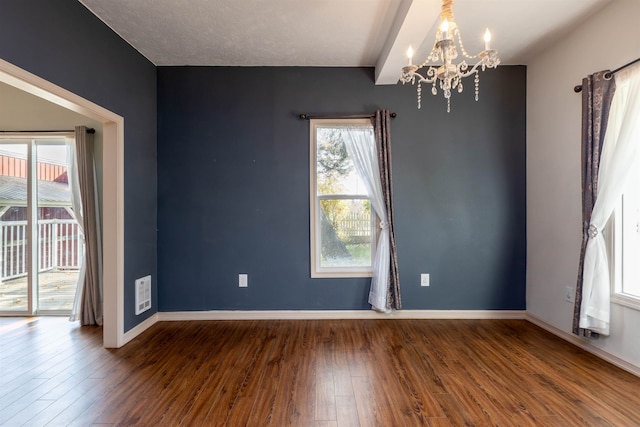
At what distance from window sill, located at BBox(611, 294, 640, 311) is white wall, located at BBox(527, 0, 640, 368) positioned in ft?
0.13

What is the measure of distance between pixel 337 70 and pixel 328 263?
6.97 feet

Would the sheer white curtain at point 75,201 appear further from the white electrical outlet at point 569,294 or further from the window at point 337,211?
the white electrical outlet at point 569,294

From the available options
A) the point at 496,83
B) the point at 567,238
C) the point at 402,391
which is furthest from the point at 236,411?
the point at 496,83

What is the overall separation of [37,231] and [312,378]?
11.5 ft

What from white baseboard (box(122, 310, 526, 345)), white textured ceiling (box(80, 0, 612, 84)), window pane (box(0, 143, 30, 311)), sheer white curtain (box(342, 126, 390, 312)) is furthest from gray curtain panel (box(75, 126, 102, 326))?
sheer white curtain (box(342, 126, 390, 312))

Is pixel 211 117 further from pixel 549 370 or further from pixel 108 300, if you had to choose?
pixel 549 370

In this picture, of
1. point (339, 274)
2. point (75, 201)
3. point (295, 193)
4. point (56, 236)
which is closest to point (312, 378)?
point (339, 274)

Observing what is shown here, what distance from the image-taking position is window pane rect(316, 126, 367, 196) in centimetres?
344

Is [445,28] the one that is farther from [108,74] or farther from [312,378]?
[108,74]

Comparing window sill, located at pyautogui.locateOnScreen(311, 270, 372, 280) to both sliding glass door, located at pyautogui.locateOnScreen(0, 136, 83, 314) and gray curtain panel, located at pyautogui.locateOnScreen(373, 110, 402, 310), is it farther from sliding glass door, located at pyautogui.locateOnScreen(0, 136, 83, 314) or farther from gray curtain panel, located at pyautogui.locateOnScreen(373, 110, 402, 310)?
sliding glass door, located at pyautogui.locateOnScreen(0, 136, 83, 314)

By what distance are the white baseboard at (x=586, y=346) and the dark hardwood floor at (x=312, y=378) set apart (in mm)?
63

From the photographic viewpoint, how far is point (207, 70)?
3393mm

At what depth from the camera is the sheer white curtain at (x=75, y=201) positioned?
3305mm

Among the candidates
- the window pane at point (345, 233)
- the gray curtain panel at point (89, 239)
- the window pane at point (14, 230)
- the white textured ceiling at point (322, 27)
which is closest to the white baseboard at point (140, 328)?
the gray curtain panel at point (89, 239)
